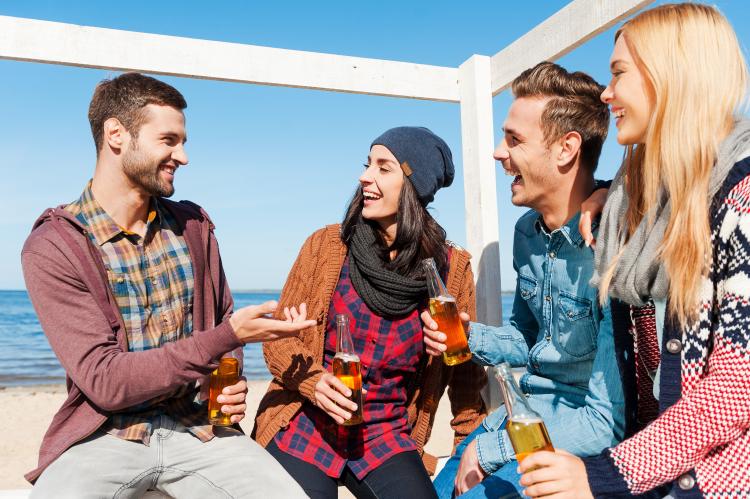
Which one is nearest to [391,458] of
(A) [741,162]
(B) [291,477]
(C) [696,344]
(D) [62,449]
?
(B) [291,477]

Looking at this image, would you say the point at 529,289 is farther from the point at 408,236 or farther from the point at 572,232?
the point at 408,236

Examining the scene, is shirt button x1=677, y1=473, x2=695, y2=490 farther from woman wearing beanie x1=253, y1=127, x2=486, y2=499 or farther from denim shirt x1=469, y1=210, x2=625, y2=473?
woman wearing beanie x1=253, y1=127, x2=486, y2=499

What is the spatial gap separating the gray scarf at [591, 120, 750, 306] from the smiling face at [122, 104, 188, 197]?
1.57 m

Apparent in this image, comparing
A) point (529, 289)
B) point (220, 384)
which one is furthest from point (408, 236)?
point (220, 384)

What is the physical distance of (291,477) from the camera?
2279 millimetres

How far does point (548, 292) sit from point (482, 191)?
84cm

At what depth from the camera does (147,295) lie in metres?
2.37

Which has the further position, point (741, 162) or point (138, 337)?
point (138, 337)

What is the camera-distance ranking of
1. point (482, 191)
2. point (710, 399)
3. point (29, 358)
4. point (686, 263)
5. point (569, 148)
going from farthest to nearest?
point (29, 358) → point (482, 191) → point (569, 148) → point (686, 263) → point (710, 399)

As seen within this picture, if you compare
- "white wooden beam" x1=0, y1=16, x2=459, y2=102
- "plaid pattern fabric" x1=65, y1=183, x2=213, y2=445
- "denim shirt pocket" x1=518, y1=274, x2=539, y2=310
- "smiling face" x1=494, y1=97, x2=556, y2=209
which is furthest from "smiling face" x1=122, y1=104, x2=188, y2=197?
"denim shirt pocket" x1=518, y1=274, x2=539, y2=310

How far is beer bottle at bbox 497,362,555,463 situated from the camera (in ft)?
5.09

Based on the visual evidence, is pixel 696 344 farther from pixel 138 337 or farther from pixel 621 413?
pixel 138 337

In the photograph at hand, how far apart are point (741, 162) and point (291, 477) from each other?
169 cm

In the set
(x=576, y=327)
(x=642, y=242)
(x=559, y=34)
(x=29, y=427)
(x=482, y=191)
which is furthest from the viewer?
(x=29, y=427)
